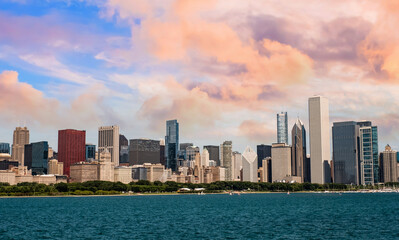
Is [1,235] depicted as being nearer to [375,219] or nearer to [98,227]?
[98,227]

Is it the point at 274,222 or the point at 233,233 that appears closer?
the point at 233,233

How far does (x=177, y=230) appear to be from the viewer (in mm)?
99062

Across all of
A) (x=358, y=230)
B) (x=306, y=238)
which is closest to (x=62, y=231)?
(x=306, y=238)

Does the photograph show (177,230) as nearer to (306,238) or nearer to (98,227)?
(98,227)

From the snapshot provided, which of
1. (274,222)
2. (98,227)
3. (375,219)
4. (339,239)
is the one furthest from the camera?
(375,219)

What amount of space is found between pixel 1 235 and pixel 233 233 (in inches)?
1602

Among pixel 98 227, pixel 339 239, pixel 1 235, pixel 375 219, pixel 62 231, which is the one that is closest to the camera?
pixel 339 239

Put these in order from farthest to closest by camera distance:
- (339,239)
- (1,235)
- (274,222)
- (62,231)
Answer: (274,222) < (62,231) < (1,235) < (339,239)

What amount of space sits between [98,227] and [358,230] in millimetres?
50289

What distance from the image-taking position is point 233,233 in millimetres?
93188

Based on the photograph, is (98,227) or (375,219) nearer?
(98,227)

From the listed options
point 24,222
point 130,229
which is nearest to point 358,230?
point 130,229

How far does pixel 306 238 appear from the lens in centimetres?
8550

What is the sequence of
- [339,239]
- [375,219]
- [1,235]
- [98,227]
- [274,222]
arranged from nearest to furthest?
[339,239] < [1,235] < [98,227] < [274,222] < [375,219]
